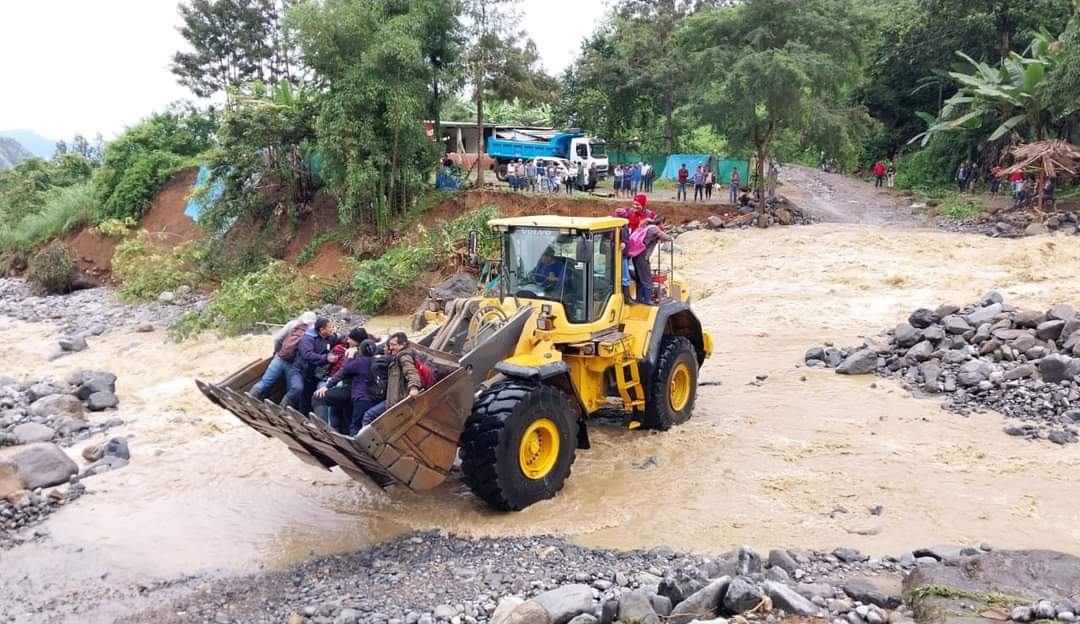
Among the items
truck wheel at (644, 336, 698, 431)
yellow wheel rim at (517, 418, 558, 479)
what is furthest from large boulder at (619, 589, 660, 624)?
truck wheel at (644, 336, 698, 431)

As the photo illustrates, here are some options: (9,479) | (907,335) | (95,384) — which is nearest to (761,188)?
(907,335)

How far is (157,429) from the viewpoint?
11.3 m

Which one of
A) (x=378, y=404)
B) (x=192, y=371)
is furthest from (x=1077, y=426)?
(x=192, y=371)

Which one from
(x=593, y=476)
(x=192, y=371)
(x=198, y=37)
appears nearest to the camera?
(x=593, y=476)

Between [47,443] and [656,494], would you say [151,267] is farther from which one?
[656,494]

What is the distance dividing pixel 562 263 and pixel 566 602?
380 centimetres

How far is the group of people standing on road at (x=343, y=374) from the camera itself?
7.21m

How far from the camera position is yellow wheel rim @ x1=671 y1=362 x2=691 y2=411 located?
1016 centimetres

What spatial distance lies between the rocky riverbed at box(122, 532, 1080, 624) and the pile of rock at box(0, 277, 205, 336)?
1310 cm

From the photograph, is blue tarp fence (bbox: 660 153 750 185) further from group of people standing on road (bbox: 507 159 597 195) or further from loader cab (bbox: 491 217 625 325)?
loader cab (bbox: 491 217 625 325)

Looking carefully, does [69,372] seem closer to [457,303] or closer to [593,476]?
[457,303]

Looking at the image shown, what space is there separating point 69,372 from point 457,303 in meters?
9.76

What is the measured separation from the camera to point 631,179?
26188 mm

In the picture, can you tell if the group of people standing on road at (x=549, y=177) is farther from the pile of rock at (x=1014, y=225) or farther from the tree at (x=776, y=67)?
the pile of rock at (x=1014, y=225)
